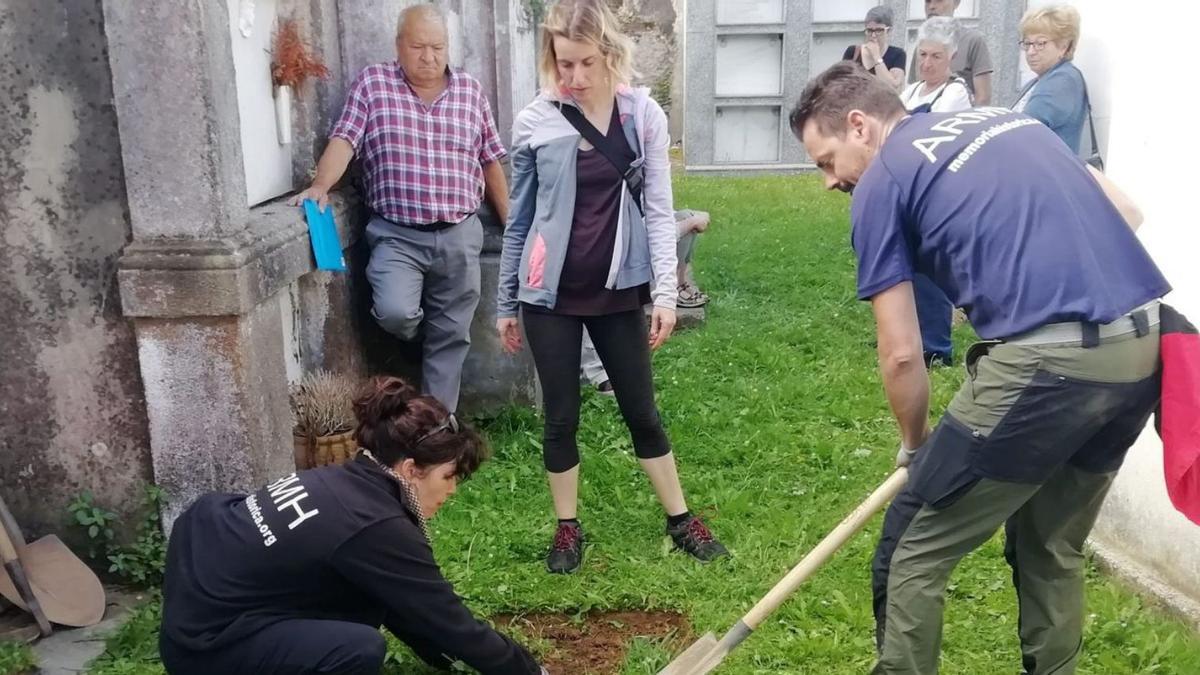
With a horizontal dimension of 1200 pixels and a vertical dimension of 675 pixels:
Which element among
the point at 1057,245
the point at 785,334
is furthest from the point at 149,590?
the point at 785,334

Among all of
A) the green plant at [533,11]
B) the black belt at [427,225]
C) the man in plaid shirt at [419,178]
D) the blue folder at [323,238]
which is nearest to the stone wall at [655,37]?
the green plant at [533,11]

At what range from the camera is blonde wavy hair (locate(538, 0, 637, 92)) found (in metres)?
3.25

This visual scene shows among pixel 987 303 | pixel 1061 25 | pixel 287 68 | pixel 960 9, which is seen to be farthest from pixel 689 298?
pixel 960 9

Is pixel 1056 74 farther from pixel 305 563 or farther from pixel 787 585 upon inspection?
pixel 305 563

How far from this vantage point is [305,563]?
96.0 inches

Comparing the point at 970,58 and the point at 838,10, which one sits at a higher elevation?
the point at 838,10

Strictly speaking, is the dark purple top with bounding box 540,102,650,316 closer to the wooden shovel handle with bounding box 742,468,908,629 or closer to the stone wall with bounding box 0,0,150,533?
the wooden shovel handle with bounding box 742,468,908,629

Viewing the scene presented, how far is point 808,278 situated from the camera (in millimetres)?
8148

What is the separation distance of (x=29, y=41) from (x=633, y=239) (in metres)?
1.97

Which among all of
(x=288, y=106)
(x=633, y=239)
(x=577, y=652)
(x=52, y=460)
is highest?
(x=288, y=106)

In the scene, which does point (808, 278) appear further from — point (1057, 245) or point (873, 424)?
point (1057, 245)

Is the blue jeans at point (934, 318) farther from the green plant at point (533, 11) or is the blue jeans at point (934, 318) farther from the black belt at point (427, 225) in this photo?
the green plant at point (533, 11)

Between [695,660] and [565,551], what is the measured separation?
955 millimetres

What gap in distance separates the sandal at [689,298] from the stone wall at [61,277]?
415 centimetres
